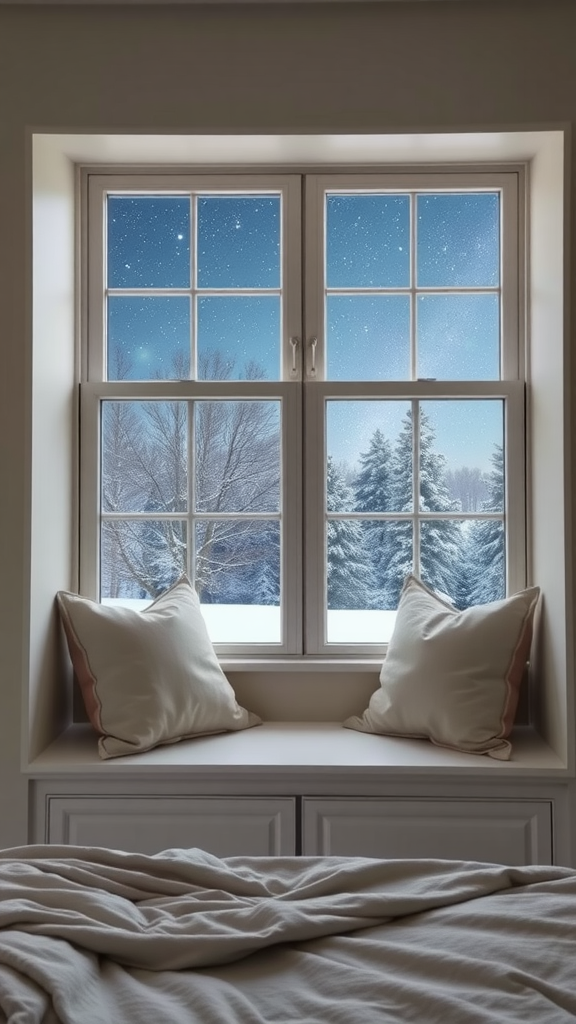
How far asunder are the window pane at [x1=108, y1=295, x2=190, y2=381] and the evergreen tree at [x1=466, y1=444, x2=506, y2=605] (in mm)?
1114

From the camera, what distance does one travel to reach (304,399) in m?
3.11

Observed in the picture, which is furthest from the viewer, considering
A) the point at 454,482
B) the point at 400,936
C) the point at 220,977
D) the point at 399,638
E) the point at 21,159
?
the point at 454,482

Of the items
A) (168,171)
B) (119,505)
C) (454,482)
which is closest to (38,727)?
(119,505)

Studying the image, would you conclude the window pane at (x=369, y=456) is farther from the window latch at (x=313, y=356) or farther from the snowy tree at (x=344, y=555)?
the window latch at (x=313, y=356)

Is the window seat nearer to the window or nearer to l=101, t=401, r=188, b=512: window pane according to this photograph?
the window

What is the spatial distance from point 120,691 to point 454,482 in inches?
51.5

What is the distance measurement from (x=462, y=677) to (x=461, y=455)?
0.78m

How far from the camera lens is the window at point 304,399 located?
122 inches

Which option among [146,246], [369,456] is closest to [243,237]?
[146,246]

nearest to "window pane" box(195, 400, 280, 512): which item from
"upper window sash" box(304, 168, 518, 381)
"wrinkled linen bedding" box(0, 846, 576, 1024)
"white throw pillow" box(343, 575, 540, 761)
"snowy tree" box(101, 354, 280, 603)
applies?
"snowy tree" box(101, 354, 280, 603)

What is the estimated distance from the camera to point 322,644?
311 cm

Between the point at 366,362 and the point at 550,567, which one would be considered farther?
the point at 366,362

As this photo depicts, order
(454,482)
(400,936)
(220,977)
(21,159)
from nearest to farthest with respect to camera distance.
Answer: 1. (220,977)
2. (400,936)
3. (21,159)
4. (454,482)

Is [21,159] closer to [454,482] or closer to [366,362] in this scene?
[366,362]
